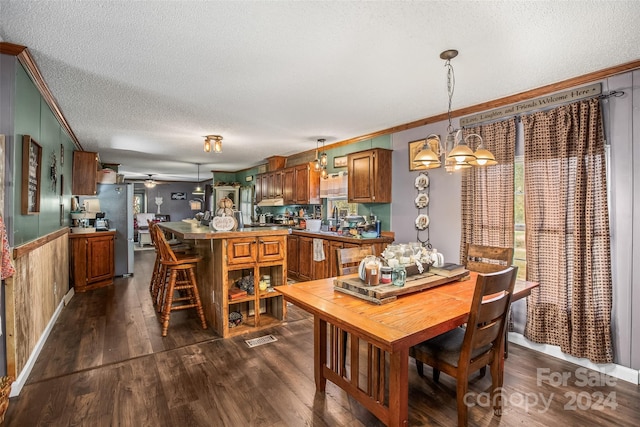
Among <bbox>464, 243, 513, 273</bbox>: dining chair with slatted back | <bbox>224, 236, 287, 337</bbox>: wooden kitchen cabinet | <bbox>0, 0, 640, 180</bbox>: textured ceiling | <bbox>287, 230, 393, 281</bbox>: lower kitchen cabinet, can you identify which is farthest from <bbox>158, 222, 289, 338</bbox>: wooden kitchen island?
<bbox>464, 243, 513, 273</bbox>: dining chair with slatted back

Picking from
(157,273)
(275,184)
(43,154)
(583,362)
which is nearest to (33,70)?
(43,154)

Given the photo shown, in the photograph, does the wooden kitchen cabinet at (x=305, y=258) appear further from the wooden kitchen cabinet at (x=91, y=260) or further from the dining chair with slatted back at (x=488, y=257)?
the wooden kitchen cabinet at (x=91, y=260)

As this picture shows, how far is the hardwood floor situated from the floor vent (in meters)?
0.07

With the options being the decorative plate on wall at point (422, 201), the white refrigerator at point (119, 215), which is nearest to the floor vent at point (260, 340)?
the decorative plate on wall at point (422, 201)

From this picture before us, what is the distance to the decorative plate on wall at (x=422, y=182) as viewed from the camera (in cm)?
407

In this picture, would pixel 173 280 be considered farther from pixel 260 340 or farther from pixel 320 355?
pixel 320 355

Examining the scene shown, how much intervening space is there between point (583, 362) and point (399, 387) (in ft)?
7.18

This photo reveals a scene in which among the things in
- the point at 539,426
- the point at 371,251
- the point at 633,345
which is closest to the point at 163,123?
the point at 371,251

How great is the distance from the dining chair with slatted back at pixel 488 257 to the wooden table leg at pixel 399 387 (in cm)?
162

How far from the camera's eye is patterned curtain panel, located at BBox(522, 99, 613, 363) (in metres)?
2.61

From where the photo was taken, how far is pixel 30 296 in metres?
2.66

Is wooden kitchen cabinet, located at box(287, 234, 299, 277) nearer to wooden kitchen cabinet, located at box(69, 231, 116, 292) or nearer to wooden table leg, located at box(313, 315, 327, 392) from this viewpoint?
wooden kitchen cabinet, located at box(69, 231, 116, 292)

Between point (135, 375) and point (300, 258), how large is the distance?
10.8ft

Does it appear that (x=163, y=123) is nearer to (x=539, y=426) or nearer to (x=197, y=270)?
(x=197, y=270)
